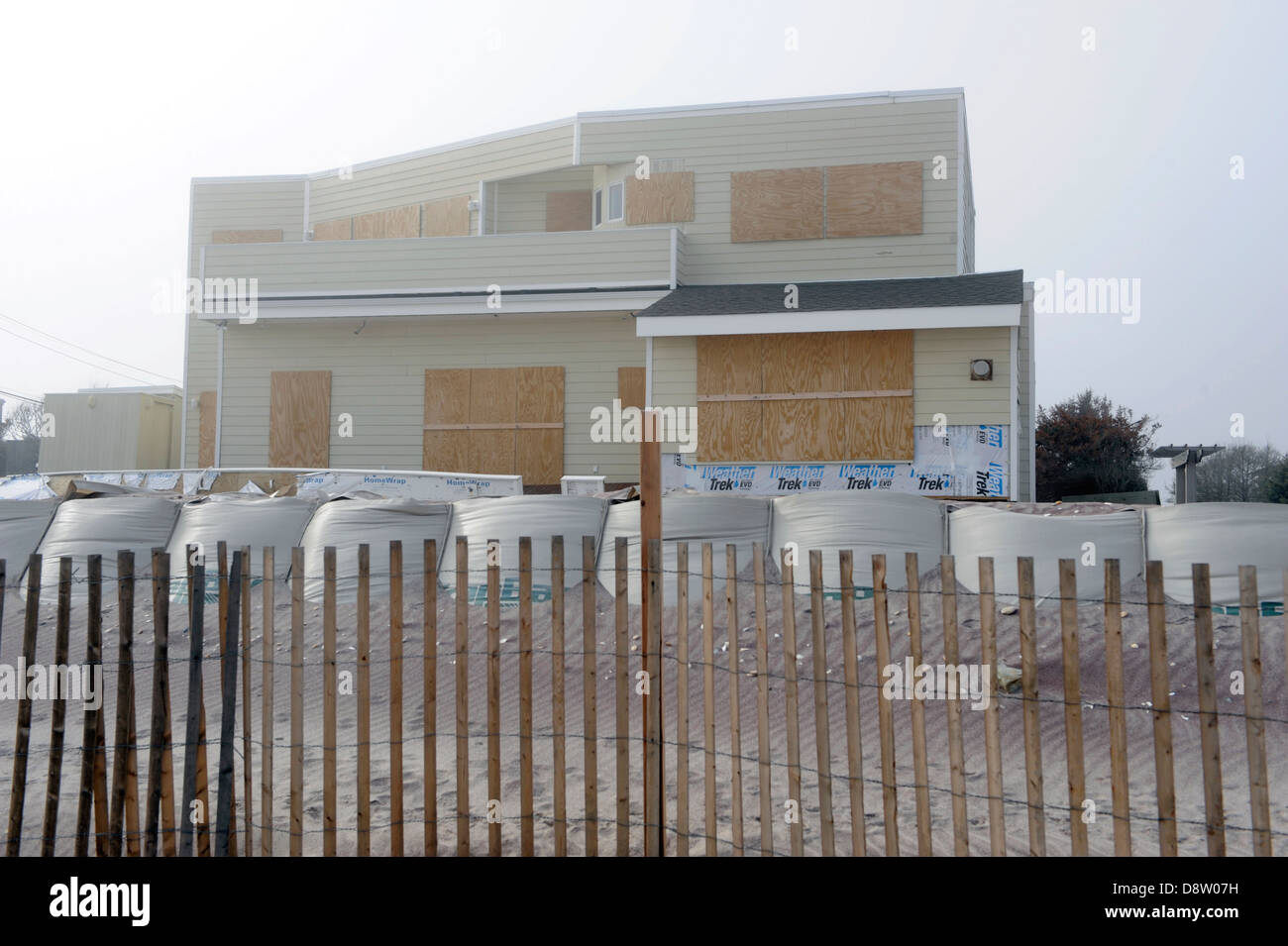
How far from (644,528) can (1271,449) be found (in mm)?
37514

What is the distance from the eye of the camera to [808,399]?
1688cm

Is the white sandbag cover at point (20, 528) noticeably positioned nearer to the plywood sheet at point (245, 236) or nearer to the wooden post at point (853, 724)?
the wooden post at point (853, 724)

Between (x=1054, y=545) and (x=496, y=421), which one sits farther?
(x=496, y=421)

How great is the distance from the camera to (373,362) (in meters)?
20.4

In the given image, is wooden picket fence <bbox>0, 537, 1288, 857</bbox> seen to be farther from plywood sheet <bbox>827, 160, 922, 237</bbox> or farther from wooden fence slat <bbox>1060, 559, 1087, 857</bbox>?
plywood sheet <bbox>827, 160, 922, 237</bbox>

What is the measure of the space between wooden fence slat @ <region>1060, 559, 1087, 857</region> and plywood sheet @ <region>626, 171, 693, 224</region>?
16458 mm

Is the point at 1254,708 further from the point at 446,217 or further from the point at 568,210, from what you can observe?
the point at 446,217

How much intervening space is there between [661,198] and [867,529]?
1173cm

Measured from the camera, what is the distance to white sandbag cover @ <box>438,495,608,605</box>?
32.8ft

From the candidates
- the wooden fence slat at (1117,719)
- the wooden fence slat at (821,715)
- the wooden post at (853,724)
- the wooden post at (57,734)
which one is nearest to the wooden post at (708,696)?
the wooden fence slat at (821,715)

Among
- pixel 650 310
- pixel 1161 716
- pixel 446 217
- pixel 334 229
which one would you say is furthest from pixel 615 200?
pixel 1161 716

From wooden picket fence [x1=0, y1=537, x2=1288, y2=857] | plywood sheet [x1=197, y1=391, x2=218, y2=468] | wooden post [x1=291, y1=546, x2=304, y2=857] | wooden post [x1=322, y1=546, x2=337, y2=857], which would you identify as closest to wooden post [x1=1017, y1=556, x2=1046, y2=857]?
wooden picket fence [x1=0, y1=537, x2=1288, y2=857]

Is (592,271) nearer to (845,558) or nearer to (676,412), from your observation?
(676,412)

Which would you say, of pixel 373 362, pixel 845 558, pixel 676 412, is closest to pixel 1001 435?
pixel 676 412
